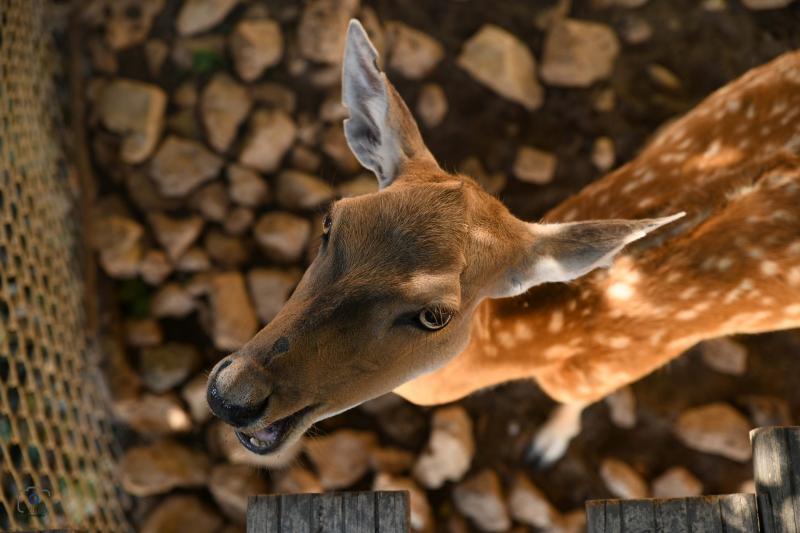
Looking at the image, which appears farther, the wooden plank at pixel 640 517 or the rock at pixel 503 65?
the rock at pixel 503 65

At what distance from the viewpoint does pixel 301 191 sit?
3.83 metres

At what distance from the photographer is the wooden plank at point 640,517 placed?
5.80ft

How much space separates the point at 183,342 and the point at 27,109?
4.16 ft

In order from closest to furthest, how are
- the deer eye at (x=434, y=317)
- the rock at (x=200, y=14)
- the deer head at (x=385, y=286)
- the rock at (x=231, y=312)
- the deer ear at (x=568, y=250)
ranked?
the deer head at (x=385, y=286) → the deer eye at (x=434, y=317) → the deer ear at (x=568, y=250) → the rock at (x=231, y=312) → the rock at (x=200, y=14)

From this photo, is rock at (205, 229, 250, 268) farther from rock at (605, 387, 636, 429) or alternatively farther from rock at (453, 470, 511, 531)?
rock at (605, 387, 636, 429)

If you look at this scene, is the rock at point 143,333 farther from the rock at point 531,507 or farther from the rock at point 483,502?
the rock at point 531,507

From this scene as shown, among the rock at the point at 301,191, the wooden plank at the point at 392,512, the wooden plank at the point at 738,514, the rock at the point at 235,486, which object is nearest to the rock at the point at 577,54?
the rock at the point at 301,191

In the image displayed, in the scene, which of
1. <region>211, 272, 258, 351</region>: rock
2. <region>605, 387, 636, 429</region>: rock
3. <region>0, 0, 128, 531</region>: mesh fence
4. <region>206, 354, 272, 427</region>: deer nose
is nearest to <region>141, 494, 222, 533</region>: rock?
<region>0, 0, 128, 531</region>: mesh fence

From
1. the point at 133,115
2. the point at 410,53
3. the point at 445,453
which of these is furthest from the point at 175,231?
the point at 445,453

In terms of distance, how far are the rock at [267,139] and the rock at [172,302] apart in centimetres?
70

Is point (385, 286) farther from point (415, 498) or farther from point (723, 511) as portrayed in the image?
point (415, 498)

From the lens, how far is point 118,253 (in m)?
3.78

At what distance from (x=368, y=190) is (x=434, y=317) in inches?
74.7

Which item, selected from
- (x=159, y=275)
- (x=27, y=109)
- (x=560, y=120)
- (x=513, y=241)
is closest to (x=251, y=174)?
(x=159, y=275)
